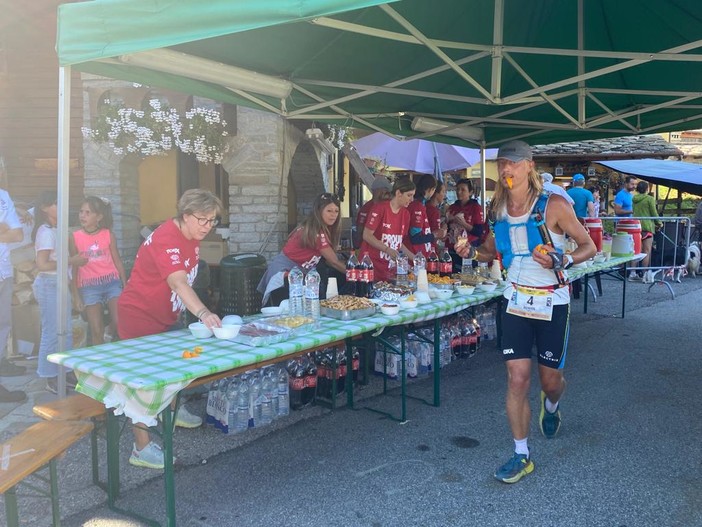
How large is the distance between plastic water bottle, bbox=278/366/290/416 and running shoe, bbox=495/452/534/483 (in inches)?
67.5

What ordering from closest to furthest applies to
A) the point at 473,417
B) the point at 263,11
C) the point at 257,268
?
the point at 263,11, the point at 473,417, the point at 257,268

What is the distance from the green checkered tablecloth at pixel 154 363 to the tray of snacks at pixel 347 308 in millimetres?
155

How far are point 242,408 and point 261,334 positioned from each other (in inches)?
46.1

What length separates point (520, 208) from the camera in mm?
3285

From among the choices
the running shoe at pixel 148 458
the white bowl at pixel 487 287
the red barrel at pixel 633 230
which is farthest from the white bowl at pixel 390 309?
the red barrel at pixel 633 230

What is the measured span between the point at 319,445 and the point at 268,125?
4053 mm

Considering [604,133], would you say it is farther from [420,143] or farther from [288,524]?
[288,524]

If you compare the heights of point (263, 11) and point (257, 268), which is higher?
point (263, 11)

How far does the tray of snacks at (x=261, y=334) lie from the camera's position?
2.95 m

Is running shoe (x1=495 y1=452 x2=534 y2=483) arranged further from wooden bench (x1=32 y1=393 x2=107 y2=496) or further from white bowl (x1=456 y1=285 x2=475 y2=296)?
wooden bench (x1=32 y1=393 x2=107 y2=496)

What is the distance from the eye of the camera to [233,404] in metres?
3.95

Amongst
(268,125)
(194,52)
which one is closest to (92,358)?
(194,52)

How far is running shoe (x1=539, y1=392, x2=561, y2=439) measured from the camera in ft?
12.5

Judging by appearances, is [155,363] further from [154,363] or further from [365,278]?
[365,278]
